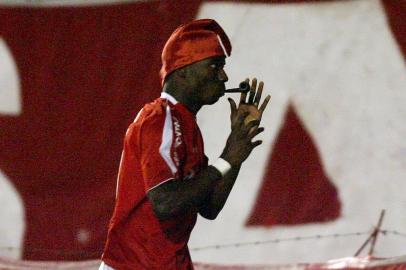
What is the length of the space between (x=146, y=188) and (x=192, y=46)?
36 cm

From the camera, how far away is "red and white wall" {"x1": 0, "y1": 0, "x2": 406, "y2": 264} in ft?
14.2

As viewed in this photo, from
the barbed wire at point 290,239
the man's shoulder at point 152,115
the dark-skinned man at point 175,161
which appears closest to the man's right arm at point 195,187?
the dark-skinned man at point 175,161

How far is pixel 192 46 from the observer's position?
2496 millimetres

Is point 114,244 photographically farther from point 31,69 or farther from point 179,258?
point 31,69

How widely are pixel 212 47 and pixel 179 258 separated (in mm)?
497

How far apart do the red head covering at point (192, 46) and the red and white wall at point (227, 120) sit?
1.91m

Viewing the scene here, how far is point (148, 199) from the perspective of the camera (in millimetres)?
2412

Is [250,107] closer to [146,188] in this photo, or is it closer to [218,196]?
[218,196]

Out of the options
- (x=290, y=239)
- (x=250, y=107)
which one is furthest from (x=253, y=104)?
(x=290, y=239)

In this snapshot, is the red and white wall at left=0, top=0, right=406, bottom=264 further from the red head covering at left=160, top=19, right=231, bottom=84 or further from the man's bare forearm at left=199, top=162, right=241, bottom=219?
the red head covering at left=160, top=19, right=231, bottom=84

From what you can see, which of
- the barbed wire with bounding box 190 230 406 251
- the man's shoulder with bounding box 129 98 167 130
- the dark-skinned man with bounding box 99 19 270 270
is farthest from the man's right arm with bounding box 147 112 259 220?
the barbed wire with bounding box 190 230 406 251

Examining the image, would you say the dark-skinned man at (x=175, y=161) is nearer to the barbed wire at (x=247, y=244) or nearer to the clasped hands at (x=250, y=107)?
the clasped hands at (x=250, y=107)

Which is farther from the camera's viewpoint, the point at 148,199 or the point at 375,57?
the point at 375,57

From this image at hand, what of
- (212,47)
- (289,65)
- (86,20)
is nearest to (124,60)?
(86,20)
